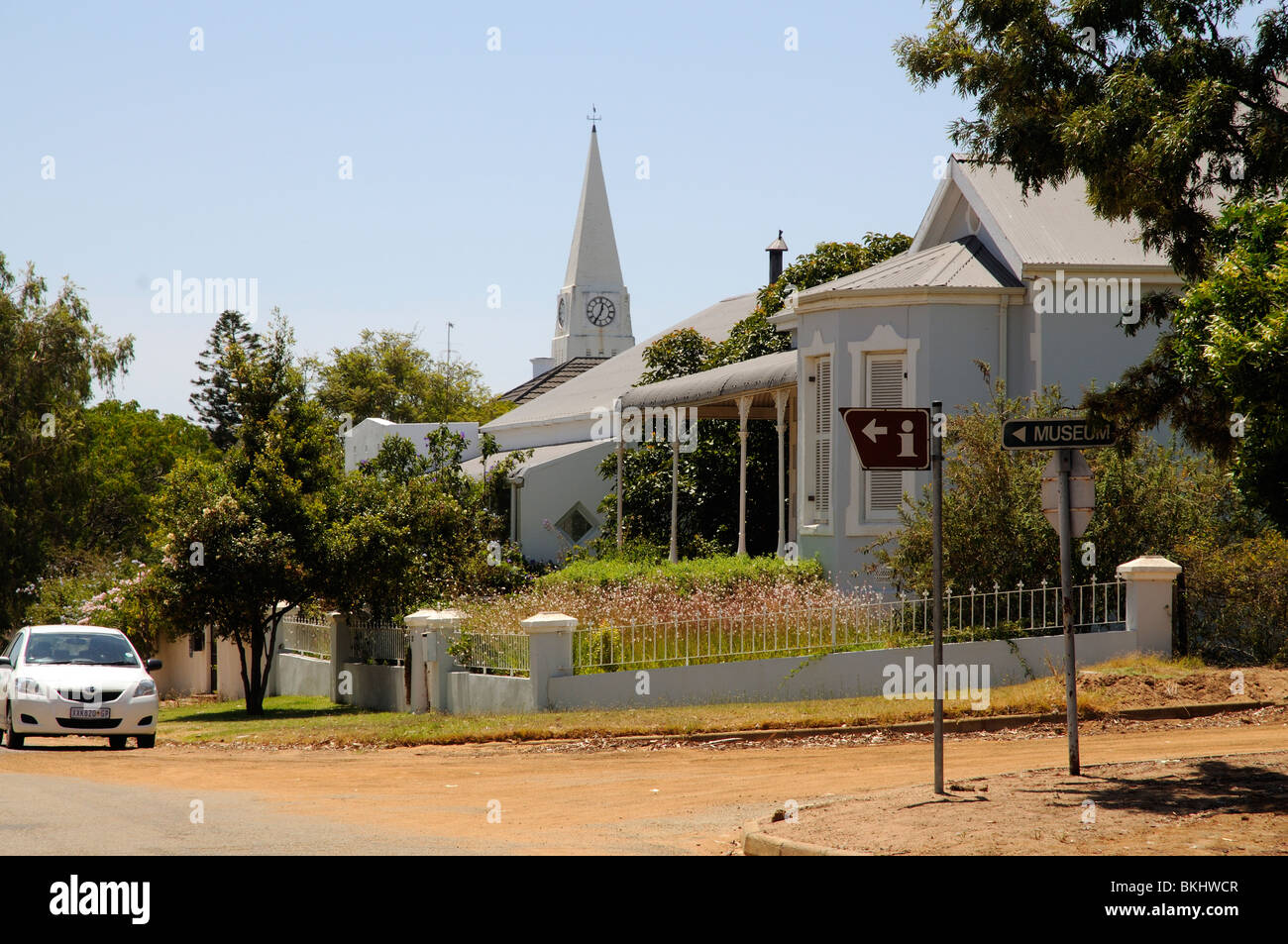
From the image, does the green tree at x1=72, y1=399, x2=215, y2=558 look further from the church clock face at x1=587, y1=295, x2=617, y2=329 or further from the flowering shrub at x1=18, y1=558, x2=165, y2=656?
the church clock face at x1=587, y1=295, x2=617, y2=329

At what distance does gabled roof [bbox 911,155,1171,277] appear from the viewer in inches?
860

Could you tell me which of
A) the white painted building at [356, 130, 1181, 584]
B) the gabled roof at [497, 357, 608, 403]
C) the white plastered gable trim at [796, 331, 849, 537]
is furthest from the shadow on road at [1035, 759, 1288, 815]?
the gabled roof at [497, 357, 608, 403]

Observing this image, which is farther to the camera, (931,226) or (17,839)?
(931,226)

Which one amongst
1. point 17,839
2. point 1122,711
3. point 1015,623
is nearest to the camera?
point 17,839

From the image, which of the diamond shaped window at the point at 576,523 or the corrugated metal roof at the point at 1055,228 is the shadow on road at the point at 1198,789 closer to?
the corrugated metal roof at the point at 1055,228

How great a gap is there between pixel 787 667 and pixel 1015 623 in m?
2.79

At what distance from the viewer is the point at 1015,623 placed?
17.6 m

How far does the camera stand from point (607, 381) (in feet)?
133

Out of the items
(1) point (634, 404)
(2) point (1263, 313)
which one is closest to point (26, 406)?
(1) point (634, 404)

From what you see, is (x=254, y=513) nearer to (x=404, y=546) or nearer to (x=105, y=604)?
(x=404, y=546)

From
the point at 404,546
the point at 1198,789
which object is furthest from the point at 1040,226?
the point at 1198,789

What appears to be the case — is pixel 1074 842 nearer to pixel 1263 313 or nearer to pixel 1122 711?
pixel 1263 313

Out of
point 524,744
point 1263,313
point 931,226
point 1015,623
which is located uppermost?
point 931,226

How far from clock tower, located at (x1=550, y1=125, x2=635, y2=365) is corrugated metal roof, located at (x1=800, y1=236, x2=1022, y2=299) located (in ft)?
200
